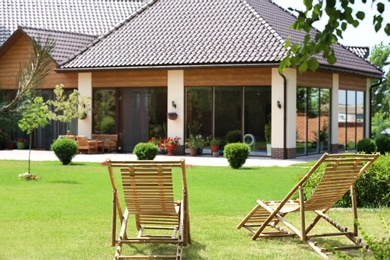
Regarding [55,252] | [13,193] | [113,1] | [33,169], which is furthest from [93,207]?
[113,1]

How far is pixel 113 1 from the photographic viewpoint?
37.1 metres

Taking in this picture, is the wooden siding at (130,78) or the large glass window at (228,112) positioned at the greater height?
the wooden siding at (130,78)

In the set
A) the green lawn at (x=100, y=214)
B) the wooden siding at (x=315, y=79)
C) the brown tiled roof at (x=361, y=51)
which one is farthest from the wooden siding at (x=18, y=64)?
the brown tiled roof at (x=361, y=51)

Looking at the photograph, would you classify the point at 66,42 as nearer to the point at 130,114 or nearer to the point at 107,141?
A: the point at 130,114

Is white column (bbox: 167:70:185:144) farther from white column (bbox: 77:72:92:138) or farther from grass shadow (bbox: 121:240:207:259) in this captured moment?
grass shadow (bbox: 121:240:207:259)

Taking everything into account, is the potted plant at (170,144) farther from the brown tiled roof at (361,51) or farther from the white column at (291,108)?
the brown tiled roof at (361,51)

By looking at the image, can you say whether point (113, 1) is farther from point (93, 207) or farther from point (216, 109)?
point (93, 207)

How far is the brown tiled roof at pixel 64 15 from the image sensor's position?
34844 millimetres

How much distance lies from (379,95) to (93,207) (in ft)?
124

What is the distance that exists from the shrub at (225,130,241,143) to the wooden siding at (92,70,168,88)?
10.1ft

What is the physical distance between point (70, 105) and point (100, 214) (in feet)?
56.2

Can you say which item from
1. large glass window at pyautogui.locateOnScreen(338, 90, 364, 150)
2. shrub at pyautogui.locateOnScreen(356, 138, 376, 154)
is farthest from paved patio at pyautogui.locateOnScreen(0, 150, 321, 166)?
large glass window at pyautogui.locateOnScreen(338, 90, 364, 150)

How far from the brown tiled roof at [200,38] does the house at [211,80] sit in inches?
1.7

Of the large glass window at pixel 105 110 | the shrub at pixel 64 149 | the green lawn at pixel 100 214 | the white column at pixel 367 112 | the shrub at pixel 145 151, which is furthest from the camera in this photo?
the white column at pixel 367 112
